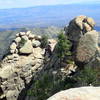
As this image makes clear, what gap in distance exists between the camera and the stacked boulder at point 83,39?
8031 centimetres

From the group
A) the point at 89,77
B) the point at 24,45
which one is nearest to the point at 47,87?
the point at 89,77

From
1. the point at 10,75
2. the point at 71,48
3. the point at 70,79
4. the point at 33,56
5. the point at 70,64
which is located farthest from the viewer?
the point at 33,56

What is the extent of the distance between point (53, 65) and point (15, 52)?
3521 cm

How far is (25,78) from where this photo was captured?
116625mm

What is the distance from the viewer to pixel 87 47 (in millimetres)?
81062

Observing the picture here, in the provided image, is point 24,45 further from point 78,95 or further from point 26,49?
point 78,95

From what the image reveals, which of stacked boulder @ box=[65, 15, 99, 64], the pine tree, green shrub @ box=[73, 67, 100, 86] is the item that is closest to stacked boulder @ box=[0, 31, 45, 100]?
the pine tree

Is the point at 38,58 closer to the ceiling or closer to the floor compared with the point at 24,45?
closer to the floor

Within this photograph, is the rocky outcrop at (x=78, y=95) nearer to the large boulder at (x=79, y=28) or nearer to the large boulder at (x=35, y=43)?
the large boulder at (x=79, y=28)

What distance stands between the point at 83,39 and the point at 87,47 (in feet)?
12.3

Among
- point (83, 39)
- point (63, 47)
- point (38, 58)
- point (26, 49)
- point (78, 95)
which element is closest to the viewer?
point (78, 95)

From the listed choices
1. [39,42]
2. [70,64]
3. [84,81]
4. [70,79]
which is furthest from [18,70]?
[84,81]

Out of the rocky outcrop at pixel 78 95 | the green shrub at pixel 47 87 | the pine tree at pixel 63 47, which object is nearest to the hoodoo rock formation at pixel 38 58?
the pine tree at pixel 63 47

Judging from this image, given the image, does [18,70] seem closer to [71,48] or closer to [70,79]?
[71,48]
